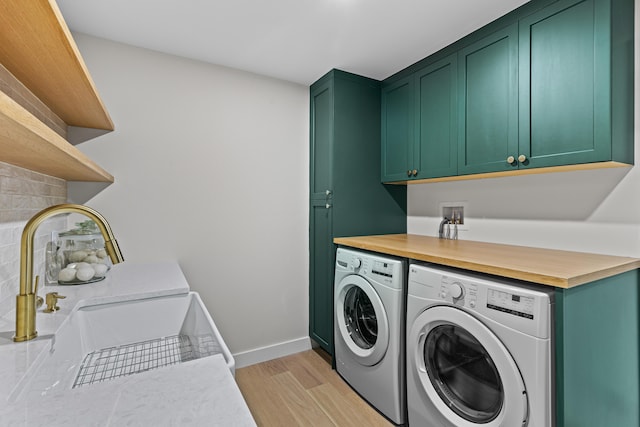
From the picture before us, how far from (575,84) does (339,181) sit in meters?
Result: 1.46

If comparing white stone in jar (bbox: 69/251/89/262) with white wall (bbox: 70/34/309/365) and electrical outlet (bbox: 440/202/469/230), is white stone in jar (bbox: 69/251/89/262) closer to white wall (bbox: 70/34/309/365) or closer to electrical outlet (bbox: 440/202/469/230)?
white wall (bbox: 70/34/309/365)

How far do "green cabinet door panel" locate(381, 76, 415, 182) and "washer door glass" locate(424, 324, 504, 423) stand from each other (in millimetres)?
1270

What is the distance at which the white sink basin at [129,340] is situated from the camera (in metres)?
0.95

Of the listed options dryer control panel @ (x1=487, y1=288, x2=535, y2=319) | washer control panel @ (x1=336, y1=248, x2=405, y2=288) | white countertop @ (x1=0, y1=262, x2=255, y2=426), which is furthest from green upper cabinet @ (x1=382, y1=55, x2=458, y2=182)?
white countertop @ (x1=0, y1=262, x2=255, y2=426)

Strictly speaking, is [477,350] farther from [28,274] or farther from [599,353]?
[28,274]

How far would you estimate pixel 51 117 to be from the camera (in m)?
1.60

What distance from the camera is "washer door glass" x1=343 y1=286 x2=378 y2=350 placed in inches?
80.6

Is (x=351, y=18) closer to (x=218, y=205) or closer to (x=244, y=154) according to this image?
(x=244, y=154)

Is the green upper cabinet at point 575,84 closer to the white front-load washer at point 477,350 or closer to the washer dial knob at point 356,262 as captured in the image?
the white front-load washer at point 477,350

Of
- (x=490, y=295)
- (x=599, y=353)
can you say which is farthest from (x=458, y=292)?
(x=599, y=353)

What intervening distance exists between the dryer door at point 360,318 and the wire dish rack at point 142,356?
1.04 metres

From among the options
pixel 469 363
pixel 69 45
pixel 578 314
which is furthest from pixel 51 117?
pixel 578 314

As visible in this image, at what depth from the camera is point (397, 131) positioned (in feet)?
8.14

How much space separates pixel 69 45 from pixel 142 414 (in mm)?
1065
